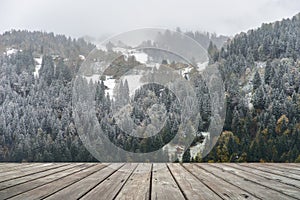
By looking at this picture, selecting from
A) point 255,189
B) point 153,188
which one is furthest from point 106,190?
point 255,189

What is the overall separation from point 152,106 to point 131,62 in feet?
4.01

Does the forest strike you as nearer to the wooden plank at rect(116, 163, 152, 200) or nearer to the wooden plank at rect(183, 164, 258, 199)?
the wooden plank at rect(116, 163, 152, 200)

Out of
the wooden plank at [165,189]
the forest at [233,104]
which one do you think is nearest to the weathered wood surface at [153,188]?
the wooden plank at [165,189]

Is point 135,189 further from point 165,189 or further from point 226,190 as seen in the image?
point 226,190

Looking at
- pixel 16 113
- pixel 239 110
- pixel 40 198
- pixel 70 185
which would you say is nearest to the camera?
pixel 40 198

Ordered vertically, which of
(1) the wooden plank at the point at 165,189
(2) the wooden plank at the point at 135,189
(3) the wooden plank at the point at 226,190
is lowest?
(2) the wooden plank at the point at 135,189

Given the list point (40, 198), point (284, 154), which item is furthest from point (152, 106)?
point (284, 154)

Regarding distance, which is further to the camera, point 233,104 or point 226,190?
point 233,104

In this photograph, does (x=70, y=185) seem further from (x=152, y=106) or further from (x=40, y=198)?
(x=152, y=106)

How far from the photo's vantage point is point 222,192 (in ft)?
A: 4.94

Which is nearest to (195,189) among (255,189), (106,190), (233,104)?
(255,189)

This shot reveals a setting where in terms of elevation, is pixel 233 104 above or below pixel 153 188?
above

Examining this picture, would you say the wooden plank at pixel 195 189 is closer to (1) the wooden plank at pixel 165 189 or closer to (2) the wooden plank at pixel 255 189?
(1) the wooden plank at pixel 165 189

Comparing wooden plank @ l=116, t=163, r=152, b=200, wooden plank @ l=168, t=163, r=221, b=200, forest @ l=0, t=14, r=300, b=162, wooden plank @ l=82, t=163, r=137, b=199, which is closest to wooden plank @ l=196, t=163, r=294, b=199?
wooden plank @ l=168, t=163, r=221, b=200
